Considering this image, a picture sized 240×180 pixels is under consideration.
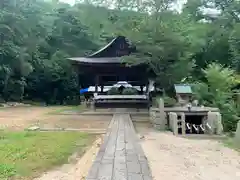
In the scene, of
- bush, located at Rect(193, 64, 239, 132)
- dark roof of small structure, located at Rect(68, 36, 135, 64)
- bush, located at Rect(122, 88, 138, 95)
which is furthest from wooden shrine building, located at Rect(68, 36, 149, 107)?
bush, located at Rect(193, 64, 239, 132)

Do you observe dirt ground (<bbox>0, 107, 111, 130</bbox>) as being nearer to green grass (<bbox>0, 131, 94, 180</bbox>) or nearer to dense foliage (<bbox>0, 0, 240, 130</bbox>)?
green grass (<bbox>0, 131, 94, 180</bbox>)

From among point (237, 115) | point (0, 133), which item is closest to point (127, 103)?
point (237, 115)

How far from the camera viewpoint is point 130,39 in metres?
16.5

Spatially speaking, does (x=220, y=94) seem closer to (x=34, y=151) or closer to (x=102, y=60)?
(x=102, y=60)

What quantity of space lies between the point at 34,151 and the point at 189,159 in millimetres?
3394

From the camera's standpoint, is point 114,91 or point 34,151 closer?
point 34,151

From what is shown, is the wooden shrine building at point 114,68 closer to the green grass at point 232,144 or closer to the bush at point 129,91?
the bush at point 129,91

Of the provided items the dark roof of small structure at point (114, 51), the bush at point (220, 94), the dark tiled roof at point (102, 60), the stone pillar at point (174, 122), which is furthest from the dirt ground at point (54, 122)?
the dark roof of small structure at point (114, 51)

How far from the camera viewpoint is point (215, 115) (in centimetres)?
1079

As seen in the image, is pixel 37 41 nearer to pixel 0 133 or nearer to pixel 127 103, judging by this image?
pixel 127 103

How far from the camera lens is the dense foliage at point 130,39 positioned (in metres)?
15.5

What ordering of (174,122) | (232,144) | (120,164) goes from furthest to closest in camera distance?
(174,122) → (232,144) → (120,164)

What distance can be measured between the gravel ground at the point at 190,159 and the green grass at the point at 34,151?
1.78 m

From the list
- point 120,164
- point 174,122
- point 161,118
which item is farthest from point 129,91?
point 120,164
